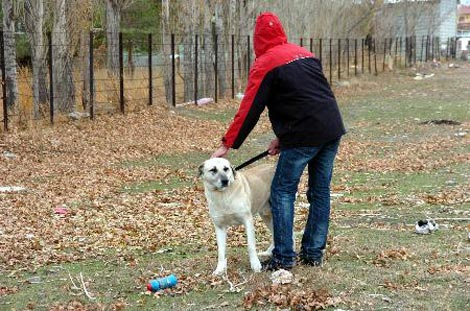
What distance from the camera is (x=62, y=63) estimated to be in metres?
20.2

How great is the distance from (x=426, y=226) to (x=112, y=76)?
15067 millimetres

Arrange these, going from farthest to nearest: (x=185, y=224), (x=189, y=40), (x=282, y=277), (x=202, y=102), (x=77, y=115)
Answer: (x=189, y=40)
(x=202, y=102)
(x=77, y=115)
(x=185, y=224)
(x=282, y=277)

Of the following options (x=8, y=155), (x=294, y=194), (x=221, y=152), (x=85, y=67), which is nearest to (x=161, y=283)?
(x=221, y=152)

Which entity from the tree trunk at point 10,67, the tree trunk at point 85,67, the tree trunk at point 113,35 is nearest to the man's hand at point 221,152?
the tree trunk at point 10,67

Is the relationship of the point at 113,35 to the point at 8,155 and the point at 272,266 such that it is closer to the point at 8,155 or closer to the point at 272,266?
the point at 8,155

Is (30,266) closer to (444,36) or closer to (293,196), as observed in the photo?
(293,196)

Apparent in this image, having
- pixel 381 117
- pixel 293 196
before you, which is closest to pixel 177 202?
pixel 293 196

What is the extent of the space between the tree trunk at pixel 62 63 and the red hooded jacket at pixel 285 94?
1422cm

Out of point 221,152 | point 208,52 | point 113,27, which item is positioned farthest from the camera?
point 208,52

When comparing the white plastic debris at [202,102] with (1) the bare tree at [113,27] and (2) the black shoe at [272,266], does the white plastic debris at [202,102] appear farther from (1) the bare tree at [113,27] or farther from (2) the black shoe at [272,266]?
(2) the black shoe at [272,266]

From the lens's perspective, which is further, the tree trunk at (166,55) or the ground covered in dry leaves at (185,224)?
the tree trunk at (166,55)

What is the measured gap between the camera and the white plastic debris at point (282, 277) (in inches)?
232

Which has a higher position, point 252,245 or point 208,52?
point 208,52

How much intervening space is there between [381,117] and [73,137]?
10.6 m
